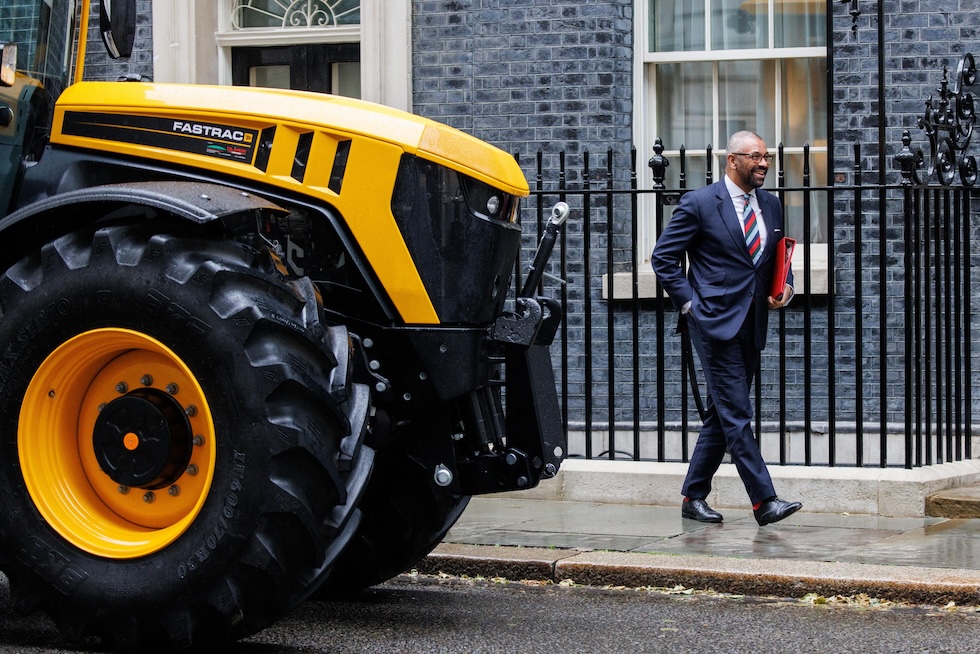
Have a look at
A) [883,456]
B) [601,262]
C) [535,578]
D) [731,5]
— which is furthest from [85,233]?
[731,5]

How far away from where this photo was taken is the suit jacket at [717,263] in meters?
7.55

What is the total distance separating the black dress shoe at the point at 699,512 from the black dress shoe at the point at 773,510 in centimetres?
36

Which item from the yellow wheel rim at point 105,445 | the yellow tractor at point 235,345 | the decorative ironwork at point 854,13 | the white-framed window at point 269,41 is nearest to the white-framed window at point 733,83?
the decorative ironwork at point 854,13

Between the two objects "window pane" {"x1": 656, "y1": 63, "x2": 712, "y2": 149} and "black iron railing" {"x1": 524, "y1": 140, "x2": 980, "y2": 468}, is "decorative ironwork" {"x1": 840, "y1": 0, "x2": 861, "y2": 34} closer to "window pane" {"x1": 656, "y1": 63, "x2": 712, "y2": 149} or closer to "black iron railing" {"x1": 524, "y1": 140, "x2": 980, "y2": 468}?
A: "black iron railing" {"x1": 524, "y1": 140, "x2": 980, "y2": 468}

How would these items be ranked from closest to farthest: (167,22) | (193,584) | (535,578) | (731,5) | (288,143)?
(193,584)
(288,143)
(535,578)
(731,5)
(167,22)

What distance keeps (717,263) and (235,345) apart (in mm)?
3600

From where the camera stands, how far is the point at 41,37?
5.81 meters

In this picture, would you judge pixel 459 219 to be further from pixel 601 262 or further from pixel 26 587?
pixel 601 262

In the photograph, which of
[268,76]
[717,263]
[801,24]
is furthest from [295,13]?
[717,263]

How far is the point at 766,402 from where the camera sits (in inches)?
389

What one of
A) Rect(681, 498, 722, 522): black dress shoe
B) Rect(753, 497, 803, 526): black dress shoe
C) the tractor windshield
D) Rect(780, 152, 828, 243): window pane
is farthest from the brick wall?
the tractor windshield

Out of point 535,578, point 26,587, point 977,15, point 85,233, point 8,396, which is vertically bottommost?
point 535,578

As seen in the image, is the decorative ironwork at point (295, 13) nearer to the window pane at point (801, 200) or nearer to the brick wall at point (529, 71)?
the brick wall at point (529, 71)

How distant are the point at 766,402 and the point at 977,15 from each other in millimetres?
2776
